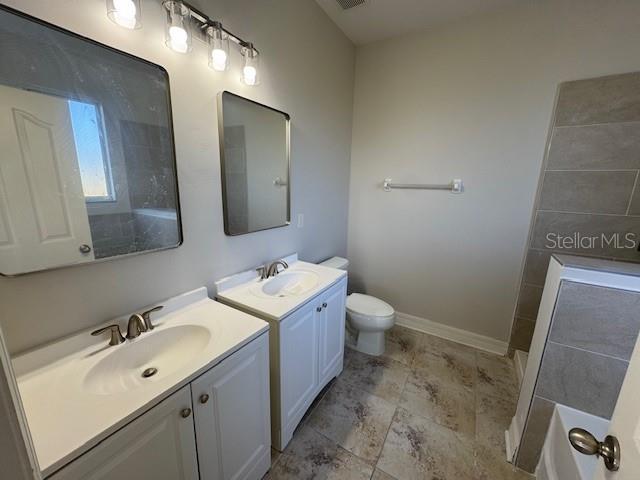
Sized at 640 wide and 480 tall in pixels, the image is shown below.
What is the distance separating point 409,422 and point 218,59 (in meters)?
2.27

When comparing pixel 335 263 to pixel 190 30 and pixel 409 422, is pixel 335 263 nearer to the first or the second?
pixel 409 422

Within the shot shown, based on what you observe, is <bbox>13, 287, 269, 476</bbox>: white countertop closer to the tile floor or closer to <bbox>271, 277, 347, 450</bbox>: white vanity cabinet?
<bbox>271, 277, 347, 450</bbox>: white vanity cabinet

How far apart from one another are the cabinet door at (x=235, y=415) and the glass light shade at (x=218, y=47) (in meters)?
1.30

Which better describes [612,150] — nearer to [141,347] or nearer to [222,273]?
[222,273]

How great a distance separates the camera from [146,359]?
108cm

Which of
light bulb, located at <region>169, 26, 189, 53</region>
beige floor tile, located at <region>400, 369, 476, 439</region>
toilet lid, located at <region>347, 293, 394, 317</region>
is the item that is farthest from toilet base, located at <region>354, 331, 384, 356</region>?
light bulb, located at <region>169, 26, 189, 53</region>

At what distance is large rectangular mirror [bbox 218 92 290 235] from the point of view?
1427 millimetres

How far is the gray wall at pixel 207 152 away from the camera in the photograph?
0.90 meters

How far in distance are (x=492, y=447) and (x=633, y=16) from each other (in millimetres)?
2664

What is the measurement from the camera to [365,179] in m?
2.62

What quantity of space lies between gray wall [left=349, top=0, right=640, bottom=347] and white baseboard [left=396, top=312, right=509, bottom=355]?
2.1 inches

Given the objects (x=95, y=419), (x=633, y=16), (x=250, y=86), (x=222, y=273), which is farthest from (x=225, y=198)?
(x=633, y=16)

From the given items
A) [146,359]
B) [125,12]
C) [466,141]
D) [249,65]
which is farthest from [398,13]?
[146,359]

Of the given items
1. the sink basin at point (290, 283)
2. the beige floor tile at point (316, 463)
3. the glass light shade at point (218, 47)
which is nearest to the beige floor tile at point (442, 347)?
the beige floor tile at point (316, 463)
